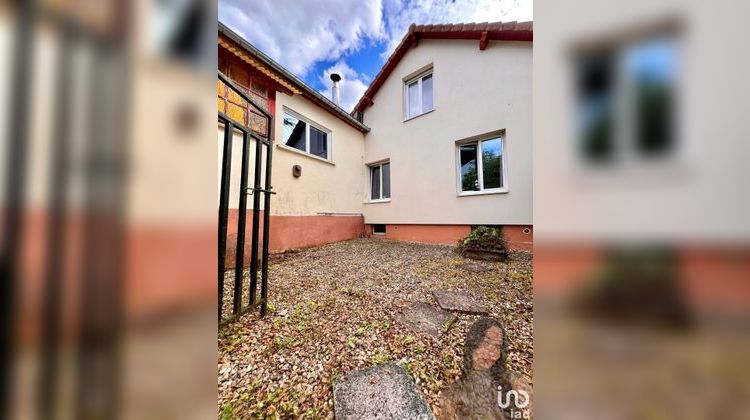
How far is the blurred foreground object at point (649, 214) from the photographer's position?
41 cm

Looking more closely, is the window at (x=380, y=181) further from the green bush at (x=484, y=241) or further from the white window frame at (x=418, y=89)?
the green bush at (x=484, y=241)

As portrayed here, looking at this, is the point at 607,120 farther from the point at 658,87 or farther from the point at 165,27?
the point at 165,27

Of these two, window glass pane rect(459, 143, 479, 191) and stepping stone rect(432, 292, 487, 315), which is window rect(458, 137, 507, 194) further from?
stepping stone rect(432, 292, 487, 315)

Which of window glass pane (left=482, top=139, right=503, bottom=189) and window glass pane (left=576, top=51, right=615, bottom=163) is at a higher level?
window glass pane (left=482, top=139, right=503, bottom=189)

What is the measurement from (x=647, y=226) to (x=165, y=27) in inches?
35.8

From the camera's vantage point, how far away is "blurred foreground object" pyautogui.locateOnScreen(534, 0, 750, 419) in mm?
411

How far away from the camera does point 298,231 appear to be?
5.69m

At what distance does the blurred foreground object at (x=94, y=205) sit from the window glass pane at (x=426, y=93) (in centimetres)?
696

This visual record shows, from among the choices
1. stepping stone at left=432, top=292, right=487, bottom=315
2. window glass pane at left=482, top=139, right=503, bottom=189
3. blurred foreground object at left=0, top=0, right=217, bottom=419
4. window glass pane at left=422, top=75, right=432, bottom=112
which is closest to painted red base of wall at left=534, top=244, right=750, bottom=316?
blurred foreground object at left=0, top=0, right=217, bottom=419

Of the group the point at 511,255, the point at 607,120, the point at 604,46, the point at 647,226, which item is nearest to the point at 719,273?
the point at 647,226

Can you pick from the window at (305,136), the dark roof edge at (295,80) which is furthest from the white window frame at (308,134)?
the dark roof edge at (295,80)

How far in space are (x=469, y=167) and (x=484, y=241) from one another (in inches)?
83.0

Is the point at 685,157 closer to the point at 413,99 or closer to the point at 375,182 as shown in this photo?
the point at 413,99

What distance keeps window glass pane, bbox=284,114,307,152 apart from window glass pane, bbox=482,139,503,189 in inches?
166
